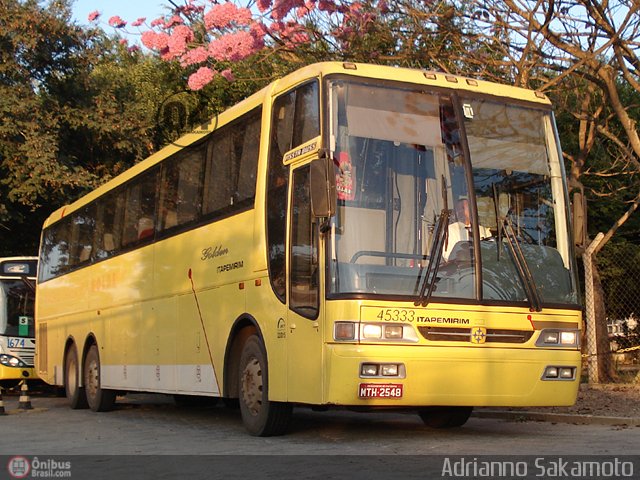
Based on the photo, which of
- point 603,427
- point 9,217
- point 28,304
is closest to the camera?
point 603,427

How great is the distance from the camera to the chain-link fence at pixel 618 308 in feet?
60.0

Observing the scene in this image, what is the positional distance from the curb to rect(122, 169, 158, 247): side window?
5512 millimetres

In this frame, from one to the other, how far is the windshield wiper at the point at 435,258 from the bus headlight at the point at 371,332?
297 mm

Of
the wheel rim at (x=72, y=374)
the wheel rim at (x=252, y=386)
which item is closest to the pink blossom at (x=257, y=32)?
the wheel rim at (x=252, y=386)

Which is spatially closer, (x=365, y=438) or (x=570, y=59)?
(x=365, y=438)

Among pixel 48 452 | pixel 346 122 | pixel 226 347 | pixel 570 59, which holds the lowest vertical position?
pixel 48 452

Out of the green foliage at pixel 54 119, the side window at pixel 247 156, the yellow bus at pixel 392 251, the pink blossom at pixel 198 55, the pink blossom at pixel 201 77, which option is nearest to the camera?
the yellow bus at pixel 392 251

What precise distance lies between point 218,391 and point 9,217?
14.3m

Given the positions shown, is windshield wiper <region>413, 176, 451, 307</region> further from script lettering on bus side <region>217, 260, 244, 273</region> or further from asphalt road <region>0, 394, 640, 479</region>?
script lettering on bus side <region>217, 260, 244, 273</region>

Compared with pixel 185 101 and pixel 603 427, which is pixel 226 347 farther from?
pixel 185 101

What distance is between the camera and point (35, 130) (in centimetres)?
2519

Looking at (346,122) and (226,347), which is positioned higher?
(346,122)

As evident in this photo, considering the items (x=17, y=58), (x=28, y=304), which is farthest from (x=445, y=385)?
(x=17, y=58)

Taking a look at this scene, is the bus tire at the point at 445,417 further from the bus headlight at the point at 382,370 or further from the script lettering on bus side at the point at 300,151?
the script lettering on bus side at the point at 300,151
